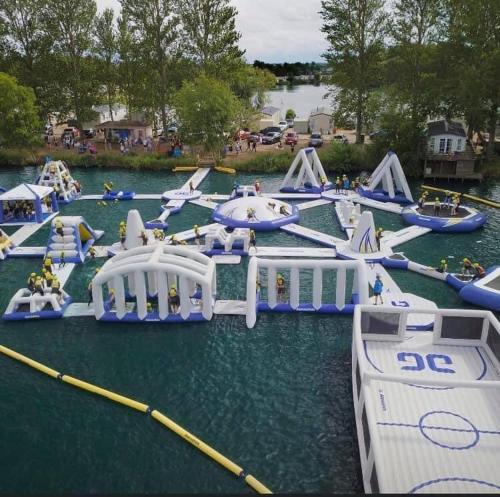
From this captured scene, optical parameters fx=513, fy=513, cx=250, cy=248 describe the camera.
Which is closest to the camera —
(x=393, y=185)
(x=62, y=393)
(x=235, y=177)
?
(x=62, y=393)

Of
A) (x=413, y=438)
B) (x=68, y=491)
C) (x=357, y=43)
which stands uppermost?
(x=357, y=43)

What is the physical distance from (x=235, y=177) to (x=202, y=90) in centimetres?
1040

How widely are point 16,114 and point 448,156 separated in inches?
1828

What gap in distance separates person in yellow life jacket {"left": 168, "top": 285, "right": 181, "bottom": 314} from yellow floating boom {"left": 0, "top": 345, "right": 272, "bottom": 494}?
19.3 feet

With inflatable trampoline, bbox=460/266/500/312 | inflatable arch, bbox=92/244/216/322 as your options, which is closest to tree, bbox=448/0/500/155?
inflatable trampoline, bbox=460/266/500/312

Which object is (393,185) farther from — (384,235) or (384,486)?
(384,486)

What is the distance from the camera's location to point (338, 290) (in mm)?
24734

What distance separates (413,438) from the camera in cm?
1523

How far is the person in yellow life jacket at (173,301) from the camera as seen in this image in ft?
80.7

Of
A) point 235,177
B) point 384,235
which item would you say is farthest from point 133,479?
point 235,177

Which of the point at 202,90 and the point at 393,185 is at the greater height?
the point at 202,90

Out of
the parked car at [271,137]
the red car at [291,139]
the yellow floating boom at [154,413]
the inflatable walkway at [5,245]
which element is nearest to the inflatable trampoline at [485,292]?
the yellow floating boom at [154,413]

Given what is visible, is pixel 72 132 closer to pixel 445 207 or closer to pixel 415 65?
pixel 415 65

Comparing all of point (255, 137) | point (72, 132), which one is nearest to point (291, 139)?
point (255, 137)
